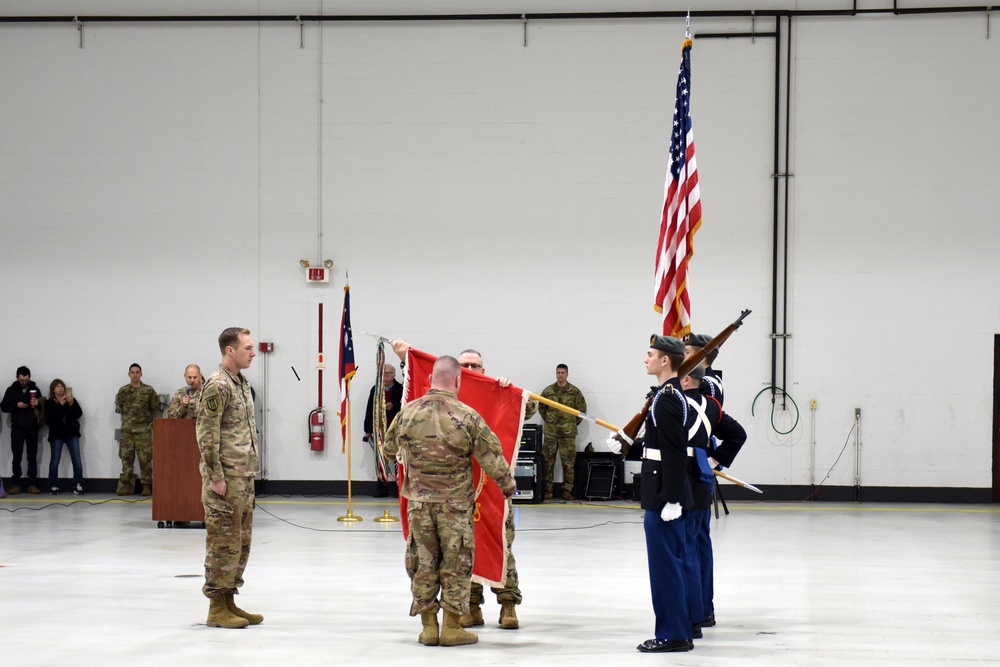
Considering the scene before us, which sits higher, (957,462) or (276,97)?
(276,97)

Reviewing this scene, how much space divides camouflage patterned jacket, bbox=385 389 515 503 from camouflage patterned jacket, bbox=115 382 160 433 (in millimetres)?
9808

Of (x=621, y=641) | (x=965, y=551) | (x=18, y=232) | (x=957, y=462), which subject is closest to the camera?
(x=621, y=641)

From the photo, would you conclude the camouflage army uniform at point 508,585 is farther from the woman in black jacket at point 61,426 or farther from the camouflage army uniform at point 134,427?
the woman in black jacket at point 61,426

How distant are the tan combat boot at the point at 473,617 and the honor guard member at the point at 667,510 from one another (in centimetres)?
117

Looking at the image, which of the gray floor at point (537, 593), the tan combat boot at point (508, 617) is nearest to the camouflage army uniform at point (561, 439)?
the gray floor at point (537, 593)

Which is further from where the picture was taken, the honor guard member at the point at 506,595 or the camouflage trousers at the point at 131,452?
the camouflage trousers at the point at 131,452

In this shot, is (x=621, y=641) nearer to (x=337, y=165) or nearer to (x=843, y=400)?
(x=843, y=400)

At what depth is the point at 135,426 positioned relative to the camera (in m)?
14.9

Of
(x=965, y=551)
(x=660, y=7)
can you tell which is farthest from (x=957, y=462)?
(x=660, y=7)

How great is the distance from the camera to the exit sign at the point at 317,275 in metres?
15.1

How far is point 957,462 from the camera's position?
1449 cm

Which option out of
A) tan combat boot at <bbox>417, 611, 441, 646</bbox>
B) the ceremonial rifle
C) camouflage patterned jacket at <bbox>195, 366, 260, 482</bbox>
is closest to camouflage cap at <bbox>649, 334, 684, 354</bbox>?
the ceremonial rifle

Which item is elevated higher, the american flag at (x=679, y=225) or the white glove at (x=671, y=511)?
the american flag at (x=679, y=225)

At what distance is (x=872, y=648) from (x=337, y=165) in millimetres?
11017
